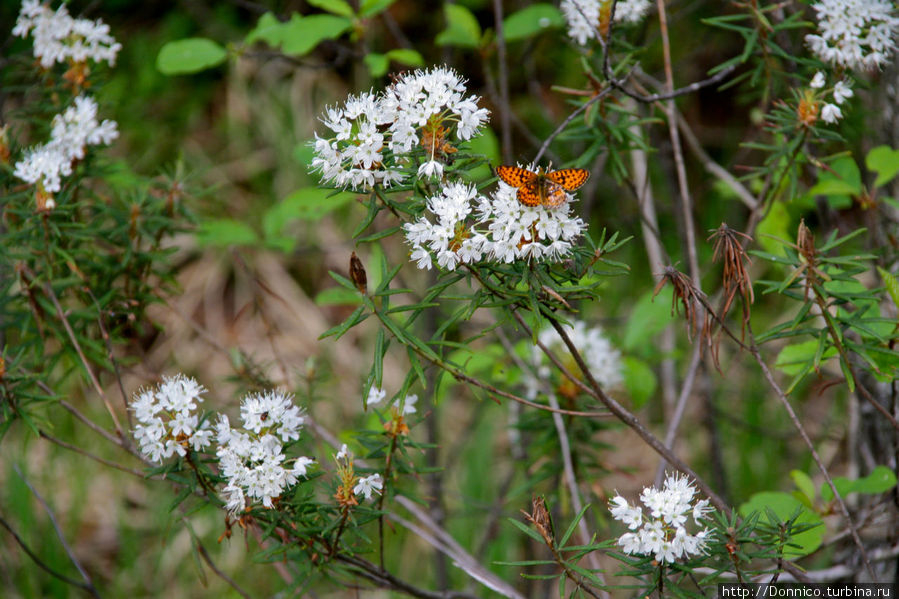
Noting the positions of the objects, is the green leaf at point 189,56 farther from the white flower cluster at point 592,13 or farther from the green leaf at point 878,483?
the green leaf at point 878,483

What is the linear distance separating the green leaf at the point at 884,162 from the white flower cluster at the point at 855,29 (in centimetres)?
33

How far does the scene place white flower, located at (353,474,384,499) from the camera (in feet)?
4.53

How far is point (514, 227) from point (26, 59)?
1.72 meters

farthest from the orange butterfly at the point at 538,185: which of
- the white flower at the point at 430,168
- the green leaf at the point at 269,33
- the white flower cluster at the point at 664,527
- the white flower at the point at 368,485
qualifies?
the green leaf at the point at 269,33

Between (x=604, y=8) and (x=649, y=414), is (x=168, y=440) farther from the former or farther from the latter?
(x=649, y=414)

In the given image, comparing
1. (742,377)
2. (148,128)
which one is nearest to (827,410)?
(742,377)

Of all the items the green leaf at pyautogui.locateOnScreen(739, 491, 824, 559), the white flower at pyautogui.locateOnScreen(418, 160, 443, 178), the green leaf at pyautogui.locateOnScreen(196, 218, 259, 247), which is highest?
the green leaf at pyautogui.locateOnScreen(196, 218, 259, 247)

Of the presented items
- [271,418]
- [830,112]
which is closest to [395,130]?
[271,418]

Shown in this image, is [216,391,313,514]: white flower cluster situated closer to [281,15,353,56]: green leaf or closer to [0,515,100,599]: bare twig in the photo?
[0,515,100,599]: bare twig

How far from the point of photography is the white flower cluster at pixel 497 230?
3.82 feet

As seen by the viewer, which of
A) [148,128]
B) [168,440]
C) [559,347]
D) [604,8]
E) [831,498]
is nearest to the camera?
[168,440]

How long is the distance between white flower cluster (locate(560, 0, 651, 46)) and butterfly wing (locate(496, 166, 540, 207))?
29.2 inches

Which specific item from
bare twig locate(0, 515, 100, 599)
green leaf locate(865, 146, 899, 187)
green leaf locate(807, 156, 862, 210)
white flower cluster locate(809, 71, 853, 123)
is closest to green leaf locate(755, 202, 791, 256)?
green leaf locate(807, 156, 862, 210)

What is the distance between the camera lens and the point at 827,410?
12.5ft
